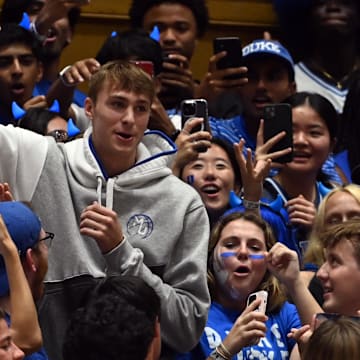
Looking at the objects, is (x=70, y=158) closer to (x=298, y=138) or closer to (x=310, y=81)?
(x=298, y=138)

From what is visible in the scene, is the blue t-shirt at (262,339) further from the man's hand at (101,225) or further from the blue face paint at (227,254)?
the man's hand at (101,225)

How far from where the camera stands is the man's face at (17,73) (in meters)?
5.24

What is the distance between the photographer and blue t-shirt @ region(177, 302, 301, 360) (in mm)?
4211

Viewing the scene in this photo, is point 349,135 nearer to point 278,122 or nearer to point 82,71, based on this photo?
point 278,122

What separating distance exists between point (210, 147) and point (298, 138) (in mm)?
605

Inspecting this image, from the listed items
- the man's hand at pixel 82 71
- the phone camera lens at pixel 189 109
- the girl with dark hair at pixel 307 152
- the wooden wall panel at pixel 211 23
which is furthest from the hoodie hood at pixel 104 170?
the wooden wall panel at pixel 211 23

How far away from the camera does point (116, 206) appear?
13.6ft

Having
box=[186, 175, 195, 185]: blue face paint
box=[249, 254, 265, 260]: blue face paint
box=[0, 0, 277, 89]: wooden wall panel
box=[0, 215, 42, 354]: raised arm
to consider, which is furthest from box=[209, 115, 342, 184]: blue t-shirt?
box=[0, 215, 42, 354]: raised arm

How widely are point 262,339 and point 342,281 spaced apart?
0.34 meters

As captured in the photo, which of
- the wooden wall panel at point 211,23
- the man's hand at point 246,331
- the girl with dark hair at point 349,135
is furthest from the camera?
the wooden wall panel at point 211,23

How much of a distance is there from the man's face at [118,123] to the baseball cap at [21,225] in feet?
2.20

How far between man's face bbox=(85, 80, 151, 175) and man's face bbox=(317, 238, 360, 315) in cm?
75

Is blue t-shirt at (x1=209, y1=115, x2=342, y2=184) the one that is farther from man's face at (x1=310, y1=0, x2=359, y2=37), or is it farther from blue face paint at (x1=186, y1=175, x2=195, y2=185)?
man's face at (x1=310, y1=0, x2=359, y2=37)

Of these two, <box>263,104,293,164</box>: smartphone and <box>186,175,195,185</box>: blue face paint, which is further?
<box>263,104,293,164</box>: smartphone
